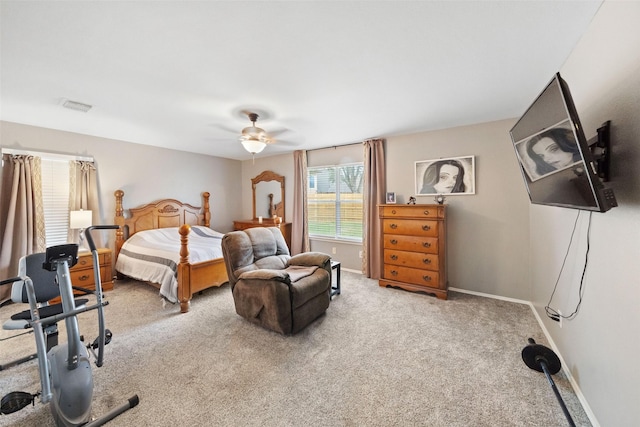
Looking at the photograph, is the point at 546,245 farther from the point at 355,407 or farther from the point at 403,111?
the point at 355,407

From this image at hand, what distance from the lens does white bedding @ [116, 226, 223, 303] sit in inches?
118

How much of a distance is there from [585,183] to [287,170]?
4.49m

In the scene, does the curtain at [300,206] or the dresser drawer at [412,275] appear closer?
the dresser drawer at [412,275]

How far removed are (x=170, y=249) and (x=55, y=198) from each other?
1.84 m

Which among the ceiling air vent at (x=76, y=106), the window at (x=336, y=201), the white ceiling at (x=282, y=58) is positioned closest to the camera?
the white ceiling at (x=282, y=58)

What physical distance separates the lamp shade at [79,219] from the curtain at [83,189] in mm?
240

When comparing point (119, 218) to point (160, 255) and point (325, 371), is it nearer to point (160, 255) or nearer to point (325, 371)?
point (160, 255)

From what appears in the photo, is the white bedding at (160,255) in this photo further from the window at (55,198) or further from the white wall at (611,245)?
the white wall at (611,245)

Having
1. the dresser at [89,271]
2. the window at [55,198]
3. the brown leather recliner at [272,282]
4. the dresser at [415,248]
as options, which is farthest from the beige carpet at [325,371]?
the window at [55,198]

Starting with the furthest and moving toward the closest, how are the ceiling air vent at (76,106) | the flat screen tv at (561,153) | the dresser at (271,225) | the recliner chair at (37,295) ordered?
the dresser at (271,225)
the ceiling air vent at (76,106)
the recliner chair at (37,295)
the flat screen tv at (561,153)

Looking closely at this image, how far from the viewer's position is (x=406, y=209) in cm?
336

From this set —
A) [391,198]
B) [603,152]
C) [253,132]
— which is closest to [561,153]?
[603,152]

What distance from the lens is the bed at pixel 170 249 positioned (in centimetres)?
291

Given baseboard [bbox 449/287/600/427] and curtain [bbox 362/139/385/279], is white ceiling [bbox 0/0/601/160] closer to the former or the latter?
curtain [bbox 362/139/385/279]
